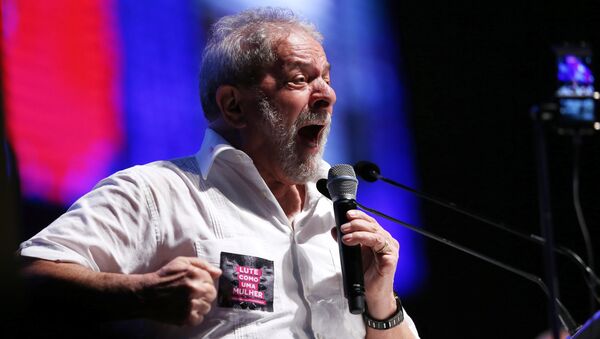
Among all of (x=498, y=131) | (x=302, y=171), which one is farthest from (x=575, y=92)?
(x=498, y=131)

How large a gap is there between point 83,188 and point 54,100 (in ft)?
0.99

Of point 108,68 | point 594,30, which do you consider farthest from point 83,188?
point 594,30

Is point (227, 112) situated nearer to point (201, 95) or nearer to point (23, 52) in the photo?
point (201, 95)

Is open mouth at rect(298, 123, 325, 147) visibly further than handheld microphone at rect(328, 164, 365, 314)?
Yes

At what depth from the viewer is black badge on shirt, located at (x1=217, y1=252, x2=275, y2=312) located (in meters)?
1.92

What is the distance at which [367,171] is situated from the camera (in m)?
2.27

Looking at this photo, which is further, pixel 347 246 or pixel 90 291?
pixel 347 246

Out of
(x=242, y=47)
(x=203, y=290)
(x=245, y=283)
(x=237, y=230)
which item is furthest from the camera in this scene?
(x=242, y=47)

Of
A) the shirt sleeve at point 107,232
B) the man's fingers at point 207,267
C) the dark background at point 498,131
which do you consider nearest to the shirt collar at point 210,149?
the shirt sleeve at point 107,232

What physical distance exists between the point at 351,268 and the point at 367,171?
0.53 m

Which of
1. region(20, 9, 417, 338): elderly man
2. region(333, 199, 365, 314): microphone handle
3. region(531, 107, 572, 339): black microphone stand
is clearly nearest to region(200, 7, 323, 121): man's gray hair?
region(20, 9, 417, 338): elderly man

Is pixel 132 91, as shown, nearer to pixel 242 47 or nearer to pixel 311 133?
pixel 242 47

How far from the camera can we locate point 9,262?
699 millimetres

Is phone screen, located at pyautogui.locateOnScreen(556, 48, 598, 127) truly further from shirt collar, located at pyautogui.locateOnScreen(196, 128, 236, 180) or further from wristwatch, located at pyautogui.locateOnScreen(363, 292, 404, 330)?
shirt collar, located at pyautogui.locateOnScreen(196, 128, 236, 180)
